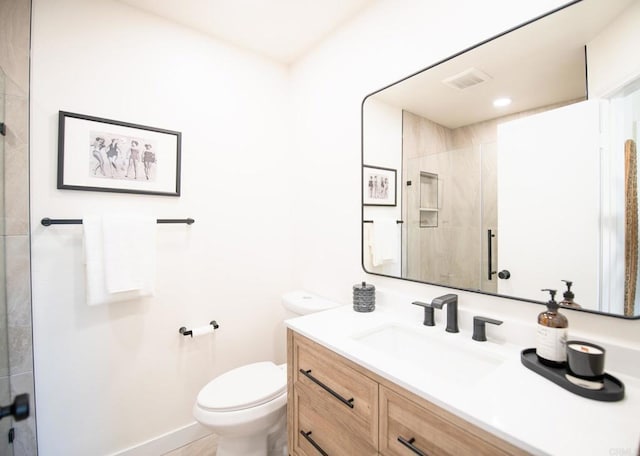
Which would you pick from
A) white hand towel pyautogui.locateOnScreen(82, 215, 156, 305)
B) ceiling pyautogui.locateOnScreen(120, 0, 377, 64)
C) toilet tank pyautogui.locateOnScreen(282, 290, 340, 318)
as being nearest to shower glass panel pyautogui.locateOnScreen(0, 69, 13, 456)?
white hand towel pyautogui.locateOnScreen(82, 215, 156, 305)

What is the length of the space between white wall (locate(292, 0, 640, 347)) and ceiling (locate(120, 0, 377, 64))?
93 mm

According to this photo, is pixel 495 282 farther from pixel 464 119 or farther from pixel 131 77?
pixel 131 77

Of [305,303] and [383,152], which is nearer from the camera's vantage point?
[383,152]

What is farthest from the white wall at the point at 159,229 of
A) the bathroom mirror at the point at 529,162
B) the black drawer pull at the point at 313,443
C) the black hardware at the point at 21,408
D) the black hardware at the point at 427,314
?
the black hardware at the point at 427,314

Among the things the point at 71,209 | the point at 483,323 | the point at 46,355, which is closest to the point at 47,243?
the point at 71,209

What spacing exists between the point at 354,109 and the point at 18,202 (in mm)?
1711

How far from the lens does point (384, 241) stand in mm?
1573

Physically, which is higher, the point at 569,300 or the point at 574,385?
the point at 569,300

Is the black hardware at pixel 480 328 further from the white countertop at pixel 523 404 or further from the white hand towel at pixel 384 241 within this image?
the white hand towel at pixel 384 241

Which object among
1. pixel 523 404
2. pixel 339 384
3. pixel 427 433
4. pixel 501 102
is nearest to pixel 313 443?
pixel 339 384

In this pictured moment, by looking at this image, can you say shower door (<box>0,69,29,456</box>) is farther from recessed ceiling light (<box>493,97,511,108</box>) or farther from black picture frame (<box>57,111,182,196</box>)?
recessed ceiling light (<box>493,97,511,108</box>)

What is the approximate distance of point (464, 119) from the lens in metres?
1.24

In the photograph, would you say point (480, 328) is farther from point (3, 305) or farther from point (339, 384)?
point (3, 305)

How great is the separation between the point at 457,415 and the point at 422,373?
158 millimetres
